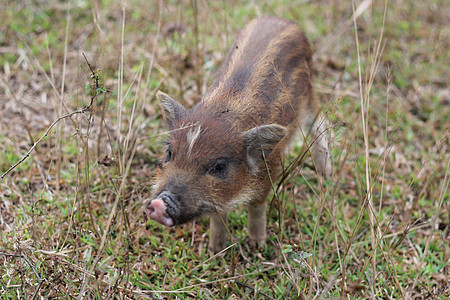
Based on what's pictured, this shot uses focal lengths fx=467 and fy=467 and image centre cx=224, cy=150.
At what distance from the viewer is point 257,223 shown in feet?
13.5

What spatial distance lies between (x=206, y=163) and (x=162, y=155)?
1.67 metres

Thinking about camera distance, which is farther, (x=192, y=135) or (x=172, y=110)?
(x=172, y=110)

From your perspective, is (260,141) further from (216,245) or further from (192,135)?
(216,245)

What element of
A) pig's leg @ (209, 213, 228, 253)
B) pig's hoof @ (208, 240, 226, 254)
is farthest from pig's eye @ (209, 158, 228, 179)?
pig's hoof @ (208, 240, 226, 254)

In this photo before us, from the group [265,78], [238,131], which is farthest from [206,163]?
[265,78]

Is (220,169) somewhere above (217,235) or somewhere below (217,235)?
above

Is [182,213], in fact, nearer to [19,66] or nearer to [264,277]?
[264,277]

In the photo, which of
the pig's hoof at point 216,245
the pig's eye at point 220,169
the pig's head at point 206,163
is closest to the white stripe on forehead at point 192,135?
the pig's head at point 206,163

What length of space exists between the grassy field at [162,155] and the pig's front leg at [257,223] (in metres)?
0.09

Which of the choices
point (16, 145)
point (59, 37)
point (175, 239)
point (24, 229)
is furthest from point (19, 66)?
point (175, 239)

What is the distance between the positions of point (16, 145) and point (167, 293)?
2344 millimetres

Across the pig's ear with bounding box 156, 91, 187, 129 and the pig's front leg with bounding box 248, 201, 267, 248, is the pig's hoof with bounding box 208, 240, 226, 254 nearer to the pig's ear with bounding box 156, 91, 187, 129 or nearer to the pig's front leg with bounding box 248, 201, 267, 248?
the pig's front leg with bounding box 248, 201, 267, 248

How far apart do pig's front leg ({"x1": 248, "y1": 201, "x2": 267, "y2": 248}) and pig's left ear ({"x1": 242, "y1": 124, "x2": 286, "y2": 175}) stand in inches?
16.5

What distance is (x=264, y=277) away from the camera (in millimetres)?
3947
